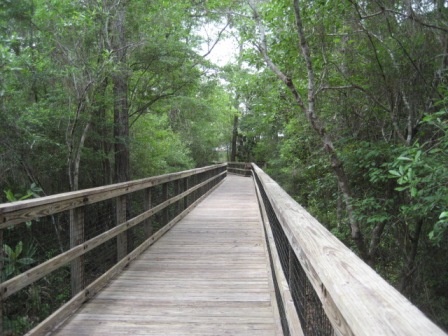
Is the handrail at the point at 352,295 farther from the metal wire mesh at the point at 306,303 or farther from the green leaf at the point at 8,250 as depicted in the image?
the green leaf at the point at 8,250

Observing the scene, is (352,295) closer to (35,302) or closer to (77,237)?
(77,237)

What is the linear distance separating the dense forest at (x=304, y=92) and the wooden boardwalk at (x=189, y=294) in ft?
6.00

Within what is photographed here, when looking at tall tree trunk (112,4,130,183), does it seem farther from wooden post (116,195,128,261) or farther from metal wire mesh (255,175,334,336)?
metal wire mesh (255,175,334,336)

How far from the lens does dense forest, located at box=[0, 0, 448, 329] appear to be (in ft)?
17.4

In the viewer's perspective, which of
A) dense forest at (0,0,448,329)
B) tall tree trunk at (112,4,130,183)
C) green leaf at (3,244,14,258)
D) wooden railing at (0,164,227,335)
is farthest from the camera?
tall tree trunk at (112,4,130,183)

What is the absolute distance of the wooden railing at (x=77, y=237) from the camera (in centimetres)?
239

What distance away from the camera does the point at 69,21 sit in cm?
689

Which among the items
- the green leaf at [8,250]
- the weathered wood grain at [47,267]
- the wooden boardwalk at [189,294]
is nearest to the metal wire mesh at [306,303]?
the wooden boardwalk at [189,294]

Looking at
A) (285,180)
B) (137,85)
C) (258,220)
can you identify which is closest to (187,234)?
(258,220)

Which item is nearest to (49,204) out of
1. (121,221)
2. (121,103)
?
(121,221)

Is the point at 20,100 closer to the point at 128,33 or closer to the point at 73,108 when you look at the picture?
the point at 73,108

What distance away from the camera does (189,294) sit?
3.37m

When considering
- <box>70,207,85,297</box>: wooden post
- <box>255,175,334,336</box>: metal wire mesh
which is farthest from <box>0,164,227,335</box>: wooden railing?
<box>255,175,334,336</box>: metal wire mesh

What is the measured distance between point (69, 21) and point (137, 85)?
3608 millimetres
